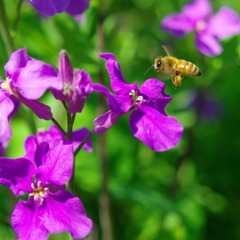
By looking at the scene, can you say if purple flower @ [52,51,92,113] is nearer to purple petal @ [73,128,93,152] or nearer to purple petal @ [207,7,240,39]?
purple petal @ [73,128,93,152]

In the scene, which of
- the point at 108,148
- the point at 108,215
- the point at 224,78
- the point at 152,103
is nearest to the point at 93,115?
the point at 108,148

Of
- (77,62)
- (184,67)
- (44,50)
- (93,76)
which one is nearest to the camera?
(184,67)

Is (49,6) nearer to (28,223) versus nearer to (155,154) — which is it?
(28,223)

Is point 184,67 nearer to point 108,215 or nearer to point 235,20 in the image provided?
point 235,20

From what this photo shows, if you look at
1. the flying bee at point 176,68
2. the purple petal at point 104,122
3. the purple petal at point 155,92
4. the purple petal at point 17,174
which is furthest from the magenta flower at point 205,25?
the purple petal at point 17,174

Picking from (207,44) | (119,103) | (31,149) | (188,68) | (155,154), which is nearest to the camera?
(119,103)

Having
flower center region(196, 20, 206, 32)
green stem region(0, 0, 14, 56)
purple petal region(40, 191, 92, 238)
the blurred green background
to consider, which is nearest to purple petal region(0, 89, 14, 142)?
purple petal region(40, 191, 92, 238)

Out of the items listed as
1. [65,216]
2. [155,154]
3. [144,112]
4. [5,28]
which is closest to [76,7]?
[5,28]
